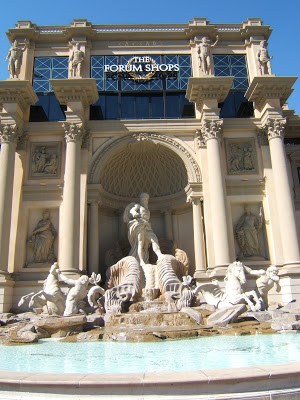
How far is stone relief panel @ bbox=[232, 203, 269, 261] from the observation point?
63.6 ft

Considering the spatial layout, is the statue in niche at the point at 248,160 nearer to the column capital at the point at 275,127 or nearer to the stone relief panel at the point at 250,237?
the column capital at the point at 275,127

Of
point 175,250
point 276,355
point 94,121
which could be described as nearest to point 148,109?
point 94,121

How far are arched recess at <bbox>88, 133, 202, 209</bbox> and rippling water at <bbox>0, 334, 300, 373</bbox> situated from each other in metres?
11.3

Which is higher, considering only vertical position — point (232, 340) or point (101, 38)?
point (101, 38)

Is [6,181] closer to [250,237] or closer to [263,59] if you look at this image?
[250,237]

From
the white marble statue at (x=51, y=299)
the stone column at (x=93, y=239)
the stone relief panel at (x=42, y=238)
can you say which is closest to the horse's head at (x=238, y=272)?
the white marble statue at (x=51, y=299)

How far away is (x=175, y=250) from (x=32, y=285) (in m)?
7.80

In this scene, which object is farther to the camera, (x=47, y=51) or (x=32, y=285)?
(x=47, y=51)

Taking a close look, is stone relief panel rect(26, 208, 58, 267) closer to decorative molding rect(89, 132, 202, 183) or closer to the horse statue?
decorative molding rect(89, 132, 202, 183)

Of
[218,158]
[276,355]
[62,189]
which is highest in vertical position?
[218,158]

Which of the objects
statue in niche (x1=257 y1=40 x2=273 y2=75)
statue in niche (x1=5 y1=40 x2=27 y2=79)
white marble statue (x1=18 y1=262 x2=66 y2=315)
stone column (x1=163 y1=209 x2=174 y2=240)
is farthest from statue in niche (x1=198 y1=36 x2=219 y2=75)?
white marble statue (x1=18 y1=262 x2=66 y2=315)

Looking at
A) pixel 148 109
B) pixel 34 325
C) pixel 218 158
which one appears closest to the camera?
pixel 34 325

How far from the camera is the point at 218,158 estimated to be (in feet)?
64.1

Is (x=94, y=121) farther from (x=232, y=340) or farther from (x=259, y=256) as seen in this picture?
(x=232, y=340)
